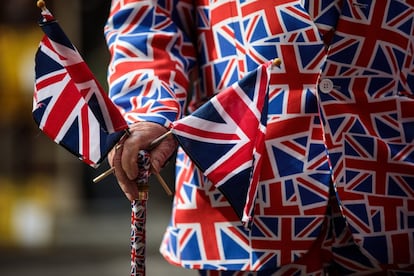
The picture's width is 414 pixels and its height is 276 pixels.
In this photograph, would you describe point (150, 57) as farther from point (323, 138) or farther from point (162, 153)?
point (323, 138)

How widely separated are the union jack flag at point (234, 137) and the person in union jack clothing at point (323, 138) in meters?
0.13

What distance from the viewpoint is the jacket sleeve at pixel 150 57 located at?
2.45 m

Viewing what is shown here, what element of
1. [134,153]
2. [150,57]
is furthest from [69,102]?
[150,57]

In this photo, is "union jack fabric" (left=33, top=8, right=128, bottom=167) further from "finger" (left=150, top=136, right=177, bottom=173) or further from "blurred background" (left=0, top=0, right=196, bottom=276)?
"blurred background" (left=0, top=0, right=196, bottom=276)

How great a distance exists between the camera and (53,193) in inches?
517

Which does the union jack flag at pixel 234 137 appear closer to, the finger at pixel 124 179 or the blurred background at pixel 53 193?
the finger at pixel 124 179

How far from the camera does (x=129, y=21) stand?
2.62 meters

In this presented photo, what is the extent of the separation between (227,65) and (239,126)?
301 mm

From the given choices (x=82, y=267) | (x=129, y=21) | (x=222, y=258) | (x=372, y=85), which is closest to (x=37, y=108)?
(x=129, y=21)

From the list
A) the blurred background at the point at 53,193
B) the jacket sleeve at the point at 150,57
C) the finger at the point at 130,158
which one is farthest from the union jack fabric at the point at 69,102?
the blurred background at the point at 53,193

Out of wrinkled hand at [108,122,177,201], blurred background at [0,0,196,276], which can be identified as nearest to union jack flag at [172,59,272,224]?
wrinkled hand at [108,122,177,201]

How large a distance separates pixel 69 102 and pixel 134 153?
0.68ft

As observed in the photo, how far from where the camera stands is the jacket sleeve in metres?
2.45

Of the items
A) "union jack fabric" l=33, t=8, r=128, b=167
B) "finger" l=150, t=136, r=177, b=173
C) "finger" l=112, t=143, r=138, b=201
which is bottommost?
"finger" l=112, t=143, r=138, b=201
